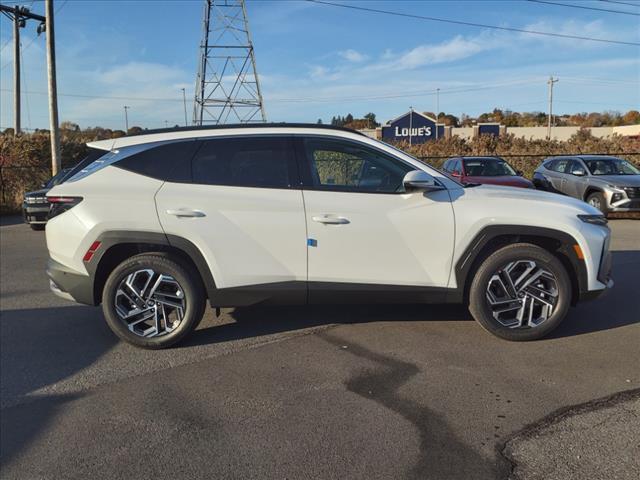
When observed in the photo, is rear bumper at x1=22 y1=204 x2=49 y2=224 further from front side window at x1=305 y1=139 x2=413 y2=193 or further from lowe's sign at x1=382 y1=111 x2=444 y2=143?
lowe's sign at x1=382 y1=111 x2=444 y2=143

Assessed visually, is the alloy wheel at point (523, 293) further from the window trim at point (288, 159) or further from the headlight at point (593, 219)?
the window trim at point (288, 159)

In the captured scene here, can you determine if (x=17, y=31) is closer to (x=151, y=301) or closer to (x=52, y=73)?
(x=52, y=73)

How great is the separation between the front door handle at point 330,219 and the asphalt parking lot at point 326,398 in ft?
3.61

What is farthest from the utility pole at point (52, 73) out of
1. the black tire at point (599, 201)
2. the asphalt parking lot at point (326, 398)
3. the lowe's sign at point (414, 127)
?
the lowe's sign at point (414, 127)

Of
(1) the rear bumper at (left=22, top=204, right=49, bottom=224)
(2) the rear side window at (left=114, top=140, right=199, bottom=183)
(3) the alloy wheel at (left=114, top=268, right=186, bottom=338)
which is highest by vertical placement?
(2) the rear side window at (left=114, top=140, right=199, bottom=183)

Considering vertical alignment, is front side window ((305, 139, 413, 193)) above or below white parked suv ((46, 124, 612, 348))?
above

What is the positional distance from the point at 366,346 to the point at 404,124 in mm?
66044

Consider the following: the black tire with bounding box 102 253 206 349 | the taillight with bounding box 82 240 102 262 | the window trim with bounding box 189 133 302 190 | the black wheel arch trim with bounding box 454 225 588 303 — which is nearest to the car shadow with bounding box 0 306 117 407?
the black tire with bounding box 102 253 206 349

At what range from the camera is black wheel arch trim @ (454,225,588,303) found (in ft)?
14.7

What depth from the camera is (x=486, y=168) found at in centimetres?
1474

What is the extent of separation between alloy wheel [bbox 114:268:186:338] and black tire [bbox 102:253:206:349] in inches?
1.0

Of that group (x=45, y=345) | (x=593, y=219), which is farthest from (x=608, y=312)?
(x=45, y=345)

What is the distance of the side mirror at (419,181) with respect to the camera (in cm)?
430

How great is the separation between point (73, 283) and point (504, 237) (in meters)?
3.78
